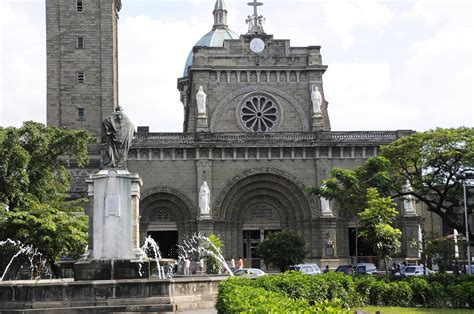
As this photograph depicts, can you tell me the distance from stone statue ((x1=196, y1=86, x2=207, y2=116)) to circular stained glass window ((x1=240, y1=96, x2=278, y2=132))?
3.03 meters

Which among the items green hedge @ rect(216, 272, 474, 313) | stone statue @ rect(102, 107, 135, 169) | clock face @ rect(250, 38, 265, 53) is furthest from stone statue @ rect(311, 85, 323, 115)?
stone statue @ rect(102, 107, 135, 169)

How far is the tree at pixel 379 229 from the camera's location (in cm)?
3403

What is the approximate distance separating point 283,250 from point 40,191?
52.8ft

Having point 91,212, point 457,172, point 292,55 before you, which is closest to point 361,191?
point 457,172

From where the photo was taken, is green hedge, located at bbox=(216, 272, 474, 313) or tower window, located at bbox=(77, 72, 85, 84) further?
tower window, located at bbox=(77, 72, 85, 84)

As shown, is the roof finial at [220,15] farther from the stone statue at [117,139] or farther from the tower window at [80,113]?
the stone statue at [117,139]

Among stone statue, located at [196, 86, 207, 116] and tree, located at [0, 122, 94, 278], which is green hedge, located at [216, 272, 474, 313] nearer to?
tree, located at [0, 122, 94, 278]

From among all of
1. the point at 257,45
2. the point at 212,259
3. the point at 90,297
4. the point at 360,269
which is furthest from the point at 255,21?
the point at 90,297

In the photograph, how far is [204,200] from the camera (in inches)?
2111

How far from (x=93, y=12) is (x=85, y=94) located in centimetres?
612

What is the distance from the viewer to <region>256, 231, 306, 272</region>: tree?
4888 centimetres

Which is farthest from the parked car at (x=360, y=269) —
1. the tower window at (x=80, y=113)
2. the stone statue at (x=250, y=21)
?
the stone statue at (x=250, y=21)

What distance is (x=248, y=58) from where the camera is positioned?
187ft

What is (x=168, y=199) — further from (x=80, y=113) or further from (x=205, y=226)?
(x=80, y=113)
